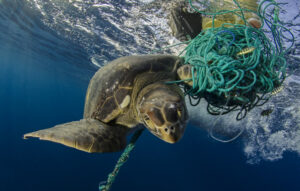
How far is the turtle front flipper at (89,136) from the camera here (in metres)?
2.28

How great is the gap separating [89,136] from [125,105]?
0.74m

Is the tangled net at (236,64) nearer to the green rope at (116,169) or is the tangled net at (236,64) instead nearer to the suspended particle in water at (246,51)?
the suspended particle in water at (246,51)

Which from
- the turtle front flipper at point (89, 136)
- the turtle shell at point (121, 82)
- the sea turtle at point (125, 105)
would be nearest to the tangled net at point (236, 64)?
the sea turtle at point (125, 105)

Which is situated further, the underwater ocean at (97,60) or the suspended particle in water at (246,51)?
the underwater ocean at (97,60)

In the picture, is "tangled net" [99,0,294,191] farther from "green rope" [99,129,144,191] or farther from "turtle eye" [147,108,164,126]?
"green rope" [99,129,144,191]

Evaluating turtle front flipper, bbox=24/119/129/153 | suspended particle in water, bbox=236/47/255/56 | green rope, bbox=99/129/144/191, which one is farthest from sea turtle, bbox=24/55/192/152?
suspended particle in water, bbox=236/47/255/56

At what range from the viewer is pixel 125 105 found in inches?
114

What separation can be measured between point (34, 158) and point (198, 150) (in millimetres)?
35539

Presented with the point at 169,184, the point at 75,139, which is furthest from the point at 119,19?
the point at 169,184

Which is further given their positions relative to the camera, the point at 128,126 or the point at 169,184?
the point at 169,184

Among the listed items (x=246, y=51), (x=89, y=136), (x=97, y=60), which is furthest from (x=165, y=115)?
(x=97, y=60)

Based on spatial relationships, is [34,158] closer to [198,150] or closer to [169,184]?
[169,184]

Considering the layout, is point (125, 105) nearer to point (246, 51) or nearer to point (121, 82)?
point (121, 82)

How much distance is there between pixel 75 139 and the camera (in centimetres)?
235
